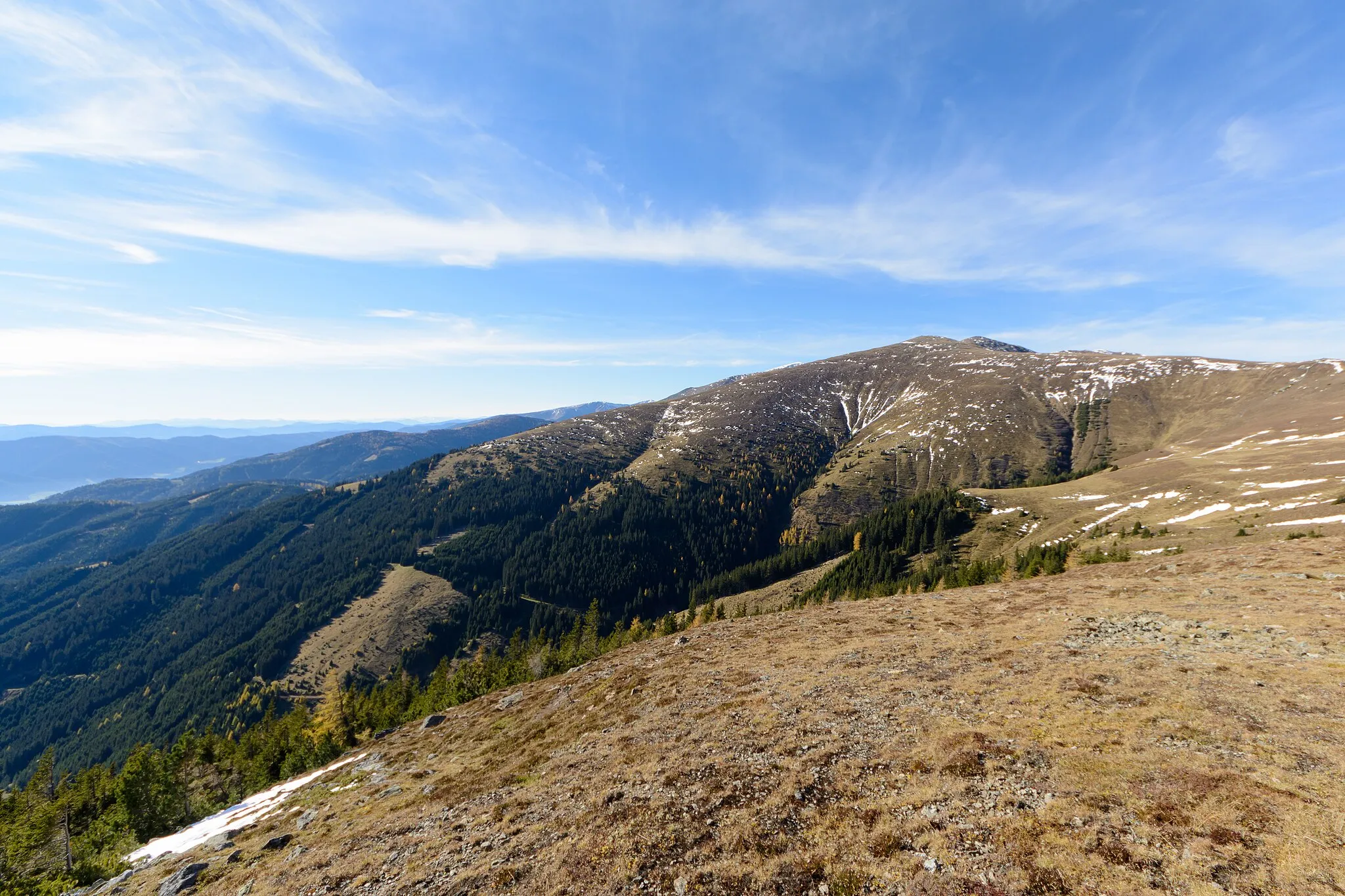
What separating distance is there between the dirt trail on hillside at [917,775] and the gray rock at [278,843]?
0.38m

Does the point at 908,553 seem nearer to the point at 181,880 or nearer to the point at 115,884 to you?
the point at 181,880

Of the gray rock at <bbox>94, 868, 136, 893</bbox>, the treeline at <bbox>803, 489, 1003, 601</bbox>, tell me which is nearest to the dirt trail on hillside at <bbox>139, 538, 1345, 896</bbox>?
the gray rock at <bbox>94, 868, 136, 893</bbox>

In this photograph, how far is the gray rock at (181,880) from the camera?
25.2m

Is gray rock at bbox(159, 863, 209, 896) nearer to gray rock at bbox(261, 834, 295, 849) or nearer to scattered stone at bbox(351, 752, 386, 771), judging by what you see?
gray rock at bbox(261, 834, 295, 849)

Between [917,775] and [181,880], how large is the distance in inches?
1535

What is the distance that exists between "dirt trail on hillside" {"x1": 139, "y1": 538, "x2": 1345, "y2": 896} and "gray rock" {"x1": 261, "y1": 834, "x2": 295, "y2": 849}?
379 mm

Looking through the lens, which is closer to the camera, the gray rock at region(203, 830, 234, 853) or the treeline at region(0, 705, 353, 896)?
the gray rock at region(203, 830, 234, 853)

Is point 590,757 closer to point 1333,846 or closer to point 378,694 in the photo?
point 1333,846

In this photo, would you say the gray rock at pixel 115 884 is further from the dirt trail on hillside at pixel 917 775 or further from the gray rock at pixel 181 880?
the gray rock at pixel 181 880

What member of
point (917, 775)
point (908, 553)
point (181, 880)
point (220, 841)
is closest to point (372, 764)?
point (220, 841)

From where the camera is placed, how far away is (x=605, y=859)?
17297 mm

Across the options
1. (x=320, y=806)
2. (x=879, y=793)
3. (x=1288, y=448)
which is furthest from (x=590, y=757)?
(x=1288, y=448)

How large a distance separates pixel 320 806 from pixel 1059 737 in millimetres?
45115

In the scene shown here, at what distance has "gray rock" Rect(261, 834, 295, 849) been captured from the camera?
2706cm
